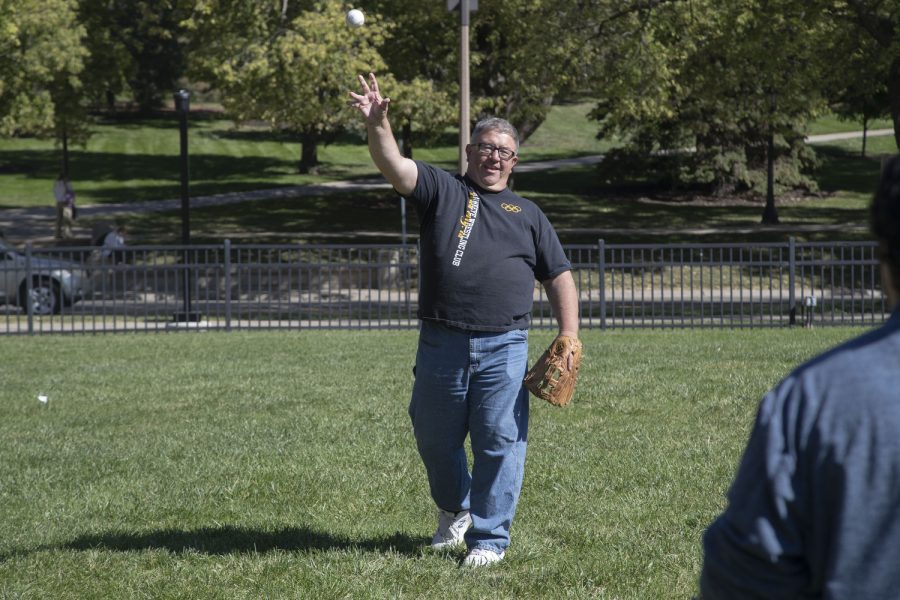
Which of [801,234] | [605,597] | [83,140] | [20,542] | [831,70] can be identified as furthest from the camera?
[83,140]

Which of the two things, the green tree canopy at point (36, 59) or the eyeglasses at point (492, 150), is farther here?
the green tree canopy at point (36, 59)

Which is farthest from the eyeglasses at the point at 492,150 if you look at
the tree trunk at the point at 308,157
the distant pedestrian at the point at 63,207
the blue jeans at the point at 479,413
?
the tree trunk at the point at 308,157

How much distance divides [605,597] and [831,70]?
18625mm

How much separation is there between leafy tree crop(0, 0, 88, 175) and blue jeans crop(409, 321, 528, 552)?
23805mm

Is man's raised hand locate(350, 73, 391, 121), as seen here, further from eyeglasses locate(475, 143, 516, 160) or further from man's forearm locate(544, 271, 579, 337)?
man's forearm locate(544, 271, 579, 337)

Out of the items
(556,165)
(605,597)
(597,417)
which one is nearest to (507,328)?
(605,597)

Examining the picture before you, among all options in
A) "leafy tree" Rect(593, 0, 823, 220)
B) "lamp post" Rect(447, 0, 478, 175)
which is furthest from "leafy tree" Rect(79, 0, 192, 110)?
"lamp post" Rect(447, 0, 478, 175)

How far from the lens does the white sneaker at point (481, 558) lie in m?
5.32

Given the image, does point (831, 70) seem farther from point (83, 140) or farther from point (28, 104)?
point (83, 140)

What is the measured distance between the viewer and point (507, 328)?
5.22 metres

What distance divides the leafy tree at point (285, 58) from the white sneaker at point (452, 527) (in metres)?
16.9

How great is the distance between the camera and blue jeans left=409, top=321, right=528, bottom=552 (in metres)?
5.20

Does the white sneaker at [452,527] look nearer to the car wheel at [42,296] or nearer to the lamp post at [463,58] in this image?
the lamp post at [463,58]

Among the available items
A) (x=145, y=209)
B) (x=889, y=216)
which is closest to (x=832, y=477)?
(x=889, y=216)
